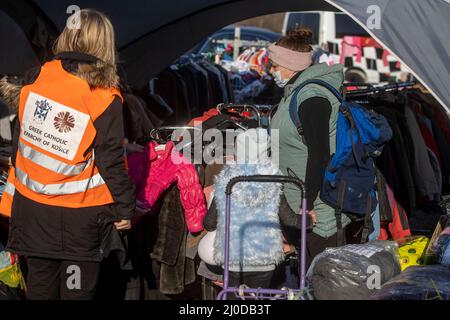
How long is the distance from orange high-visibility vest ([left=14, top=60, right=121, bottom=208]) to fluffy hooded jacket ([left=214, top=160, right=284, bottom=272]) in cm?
78

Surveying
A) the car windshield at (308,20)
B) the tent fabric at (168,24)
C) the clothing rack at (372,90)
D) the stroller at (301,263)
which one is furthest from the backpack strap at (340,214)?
the car windshield at (308,20)

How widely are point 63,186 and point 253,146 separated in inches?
43.4

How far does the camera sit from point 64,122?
11.8ft

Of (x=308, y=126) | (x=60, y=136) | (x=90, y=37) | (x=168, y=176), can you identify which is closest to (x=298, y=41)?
(x=308, y=126)

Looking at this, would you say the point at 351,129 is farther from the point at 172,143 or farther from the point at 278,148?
the point at 172,143

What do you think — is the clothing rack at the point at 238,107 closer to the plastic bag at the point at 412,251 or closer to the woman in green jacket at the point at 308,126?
the woman in green jacket at the point at 308,126

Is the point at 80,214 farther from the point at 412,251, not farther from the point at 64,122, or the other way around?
the point at 412,251

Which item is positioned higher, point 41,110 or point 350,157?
point 41,110

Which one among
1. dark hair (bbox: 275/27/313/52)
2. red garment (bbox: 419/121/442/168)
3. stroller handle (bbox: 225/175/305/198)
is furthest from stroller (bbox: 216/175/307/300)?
red garment (bbox: 419/121/442/168)

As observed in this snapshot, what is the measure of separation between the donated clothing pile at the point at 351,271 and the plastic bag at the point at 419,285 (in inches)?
4.1

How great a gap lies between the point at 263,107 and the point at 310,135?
136cm

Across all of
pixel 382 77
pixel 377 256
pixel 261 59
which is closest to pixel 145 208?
pixel 377 256

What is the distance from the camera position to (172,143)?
183 inches
